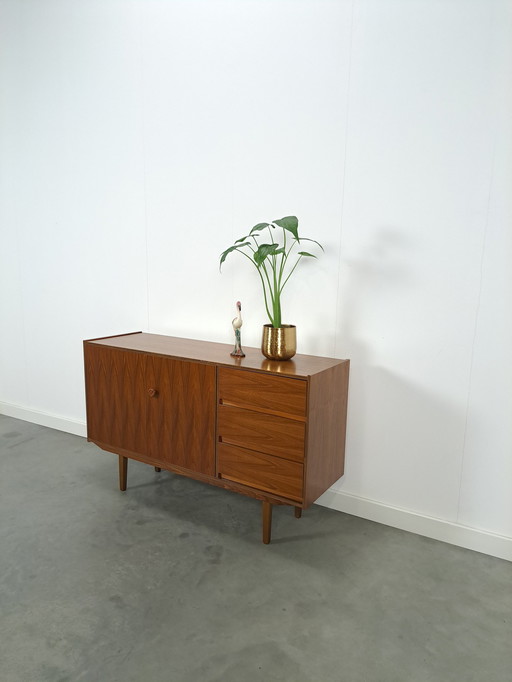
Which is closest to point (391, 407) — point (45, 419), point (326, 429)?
point (326, 429)

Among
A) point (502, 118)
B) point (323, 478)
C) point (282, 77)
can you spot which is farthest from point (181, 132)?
point (323, 478)

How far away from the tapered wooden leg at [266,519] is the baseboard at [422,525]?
1.46 ft

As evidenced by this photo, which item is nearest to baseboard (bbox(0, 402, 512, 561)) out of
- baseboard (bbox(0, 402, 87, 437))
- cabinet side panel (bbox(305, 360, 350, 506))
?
cabinet side panel (bbox(305, 360, 350, 506))

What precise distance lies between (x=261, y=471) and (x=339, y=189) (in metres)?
1.27

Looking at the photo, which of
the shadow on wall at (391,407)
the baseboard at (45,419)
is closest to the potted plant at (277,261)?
the shadow on wall at (391,407)

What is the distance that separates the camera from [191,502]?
8.30 ft

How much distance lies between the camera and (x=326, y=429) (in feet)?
6.99

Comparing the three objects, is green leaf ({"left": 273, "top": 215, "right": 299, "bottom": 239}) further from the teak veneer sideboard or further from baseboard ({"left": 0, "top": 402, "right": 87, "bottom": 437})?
baseboard ({"left": 0, "top": 402, "right": 87, "bottom": 437})

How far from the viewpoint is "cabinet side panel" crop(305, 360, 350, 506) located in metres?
1.99

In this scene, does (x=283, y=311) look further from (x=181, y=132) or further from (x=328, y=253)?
(x=181, y=132)

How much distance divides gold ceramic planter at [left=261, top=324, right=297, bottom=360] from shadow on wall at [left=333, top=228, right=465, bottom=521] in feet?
0.97

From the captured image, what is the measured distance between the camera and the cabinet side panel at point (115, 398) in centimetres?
242

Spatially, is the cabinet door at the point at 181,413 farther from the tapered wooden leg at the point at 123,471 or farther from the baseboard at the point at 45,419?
the baseboard at the point at 45,419

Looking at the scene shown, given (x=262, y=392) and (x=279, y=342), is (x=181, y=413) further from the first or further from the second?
(x=279, y=342)
